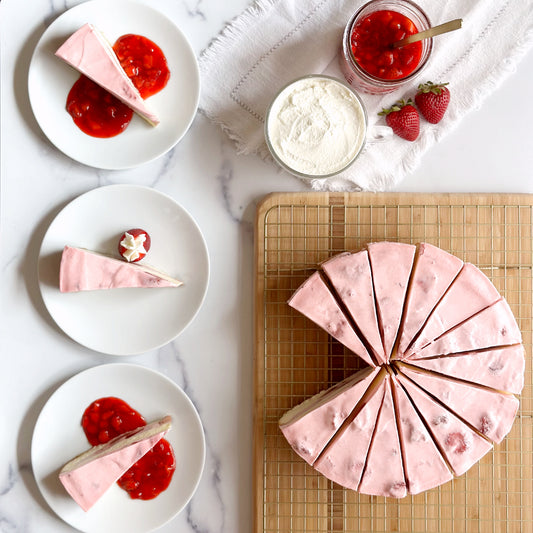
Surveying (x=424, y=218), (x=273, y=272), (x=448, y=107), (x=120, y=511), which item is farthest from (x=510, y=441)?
(x=120, y=511)

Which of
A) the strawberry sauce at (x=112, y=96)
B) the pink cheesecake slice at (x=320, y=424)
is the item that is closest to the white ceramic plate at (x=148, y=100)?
the strawberry sauce at (x=112, y=96)

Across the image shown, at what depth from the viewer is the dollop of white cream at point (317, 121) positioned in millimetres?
2482

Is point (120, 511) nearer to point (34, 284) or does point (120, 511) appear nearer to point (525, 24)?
point (34, 284)

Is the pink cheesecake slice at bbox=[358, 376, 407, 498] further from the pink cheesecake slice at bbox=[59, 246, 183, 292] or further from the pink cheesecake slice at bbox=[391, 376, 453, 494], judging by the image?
the pink cheesecake slice at bbox=[59, 246, 183, 292]

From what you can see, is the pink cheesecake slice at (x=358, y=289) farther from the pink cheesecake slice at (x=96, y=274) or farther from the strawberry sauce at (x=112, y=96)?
the strawberry sauce at (x=112, y=96)

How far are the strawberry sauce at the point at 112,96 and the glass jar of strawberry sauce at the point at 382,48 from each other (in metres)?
0.82

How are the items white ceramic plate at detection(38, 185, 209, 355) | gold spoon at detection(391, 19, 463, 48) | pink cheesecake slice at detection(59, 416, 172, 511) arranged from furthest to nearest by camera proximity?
white ceramic plate at detection(38, 185, 209, 355) < pink cheesecake slice at detection(59, 416, 172, 511) < gold spoon at detection(391, 19, 463, 48)

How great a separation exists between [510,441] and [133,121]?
7.23 ft

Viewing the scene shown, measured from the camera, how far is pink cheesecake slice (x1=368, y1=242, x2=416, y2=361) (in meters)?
2.41

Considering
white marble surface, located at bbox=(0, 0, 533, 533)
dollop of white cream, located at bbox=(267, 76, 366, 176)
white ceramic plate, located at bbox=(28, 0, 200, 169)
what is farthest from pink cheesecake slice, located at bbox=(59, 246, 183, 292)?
dollop of white cream, located at bbox=(267, 76, 366, 176)

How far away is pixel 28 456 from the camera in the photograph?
2736 mm

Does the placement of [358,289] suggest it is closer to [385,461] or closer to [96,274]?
[385,461]

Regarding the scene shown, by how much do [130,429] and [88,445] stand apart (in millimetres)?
202

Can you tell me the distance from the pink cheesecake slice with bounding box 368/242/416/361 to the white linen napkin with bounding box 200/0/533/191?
43 cm
